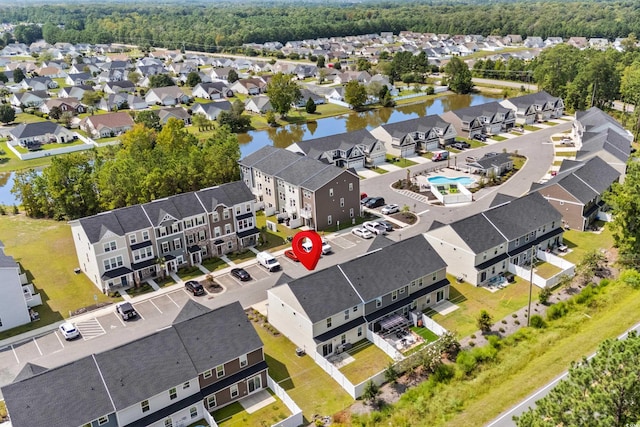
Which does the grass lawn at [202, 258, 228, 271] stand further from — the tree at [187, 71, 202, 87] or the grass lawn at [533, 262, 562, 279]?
the tree at [187, 71, 202, 87]

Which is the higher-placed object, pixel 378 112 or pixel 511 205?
pixel 511 205

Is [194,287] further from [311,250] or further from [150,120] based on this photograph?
[150,120]

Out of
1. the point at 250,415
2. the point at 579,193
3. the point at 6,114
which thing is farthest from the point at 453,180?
the point at 6,114

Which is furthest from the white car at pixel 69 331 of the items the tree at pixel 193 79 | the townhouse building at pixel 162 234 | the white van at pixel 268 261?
the tree at pixel 193 79

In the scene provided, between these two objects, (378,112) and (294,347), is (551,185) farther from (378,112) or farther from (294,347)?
(378,112)

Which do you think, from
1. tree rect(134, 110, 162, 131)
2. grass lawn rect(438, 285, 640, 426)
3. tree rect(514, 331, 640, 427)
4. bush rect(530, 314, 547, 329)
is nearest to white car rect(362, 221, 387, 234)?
bush rect(530, 314, 547, 329)

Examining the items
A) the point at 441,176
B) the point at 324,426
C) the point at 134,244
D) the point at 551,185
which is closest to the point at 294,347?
the point at 324,426
